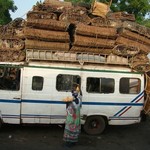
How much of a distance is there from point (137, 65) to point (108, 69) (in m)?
1.02

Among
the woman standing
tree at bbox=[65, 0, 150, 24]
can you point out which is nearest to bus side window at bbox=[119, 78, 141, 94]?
the woman standing

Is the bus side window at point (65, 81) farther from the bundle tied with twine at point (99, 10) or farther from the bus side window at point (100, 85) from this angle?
the bundle tied with twine at point (99, 10)

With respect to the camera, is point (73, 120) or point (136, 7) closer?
point (73, 120)

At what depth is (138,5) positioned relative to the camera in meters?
24.6

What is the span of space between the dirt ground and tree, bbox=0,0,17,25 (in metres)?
22.3

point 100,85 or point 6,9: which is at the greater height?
point 6,9

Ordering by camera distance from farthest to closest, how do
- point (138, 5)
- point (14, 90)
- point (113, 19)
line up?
point (138, 5) → point (113, 19) → point (14, 90)

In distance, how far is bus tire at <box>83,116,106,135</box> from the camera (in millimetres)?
11125

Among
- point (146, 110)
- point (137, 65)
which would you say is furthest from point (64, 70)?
point (146, 110)

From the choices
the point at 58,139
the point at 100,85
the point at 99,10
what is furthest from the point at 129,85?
the point at 99,10

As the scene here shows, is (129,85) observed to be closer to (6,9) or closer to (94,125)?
(94,125)

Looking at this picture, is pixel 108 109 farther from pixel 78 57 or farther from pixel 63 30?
pixel 63 30

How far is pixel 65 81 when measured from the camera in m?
10.7

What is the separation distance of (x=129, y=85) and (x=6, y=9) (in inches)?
990
